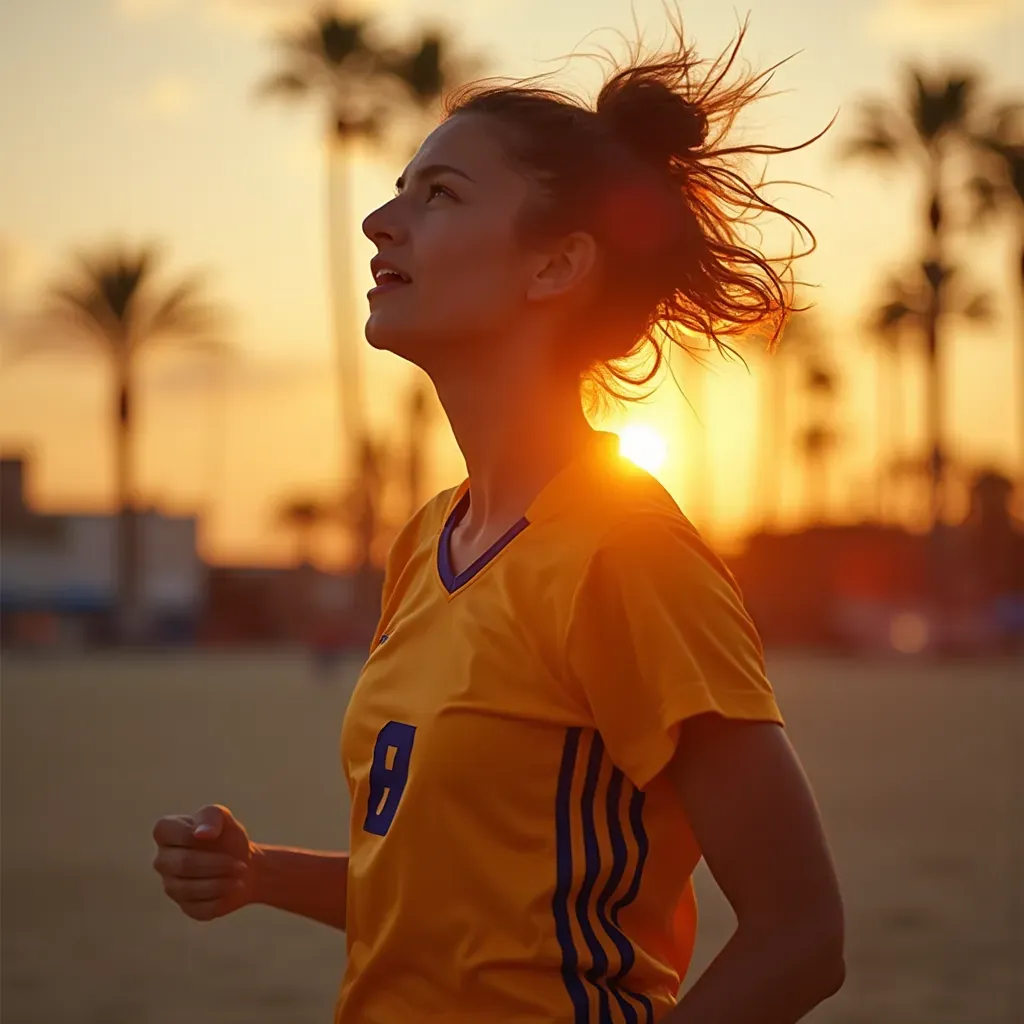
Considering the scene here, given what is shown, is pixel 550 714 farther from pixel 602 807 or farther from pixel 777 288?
pixel 777 288

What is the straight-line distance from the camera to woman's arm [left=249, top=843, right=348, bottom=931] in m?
2.41

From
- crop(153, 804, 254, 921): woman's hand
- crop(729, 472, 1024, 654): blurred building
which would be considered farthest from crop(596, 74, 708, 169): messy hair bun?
crop(729, 472, 1024, 654): blurred building

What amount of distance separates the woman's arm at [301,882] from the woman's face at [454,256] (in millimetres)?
730

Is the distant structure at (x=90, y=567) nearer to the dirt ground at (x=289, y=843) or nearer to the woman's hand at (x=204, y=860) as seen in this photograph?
the dirt ground at (x=289, y=843)

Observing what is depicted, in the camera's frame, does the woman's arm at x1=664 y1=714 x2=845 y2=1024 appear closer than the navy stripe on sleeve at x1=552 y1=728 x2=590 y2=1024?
Yes

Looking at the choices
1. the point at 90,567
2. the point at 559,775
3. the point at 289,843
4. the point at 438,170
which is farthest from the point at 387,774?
the point at 90,567

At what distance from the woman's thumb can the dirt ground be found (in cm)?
448

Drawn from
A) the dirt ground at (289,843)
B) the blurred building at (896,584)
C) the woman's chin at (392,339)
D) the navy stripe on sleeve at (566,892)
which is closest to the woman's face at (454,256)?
the woman's chin at (392,339)

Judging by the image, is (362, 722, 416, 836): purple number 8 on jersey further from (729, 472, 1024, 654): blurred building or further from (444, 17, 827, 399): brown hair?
(729, 472, 1024, 654): blurred building

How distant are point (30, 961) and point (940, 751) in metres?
11.6

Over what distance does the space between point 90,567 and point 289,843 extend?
58102mm

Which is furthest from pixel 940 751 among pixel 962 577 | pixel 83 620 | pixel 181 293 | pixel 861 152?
pixel 962 577

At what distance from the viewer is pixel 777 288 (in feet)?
7.80

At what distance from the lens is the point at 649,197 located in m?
2.22
